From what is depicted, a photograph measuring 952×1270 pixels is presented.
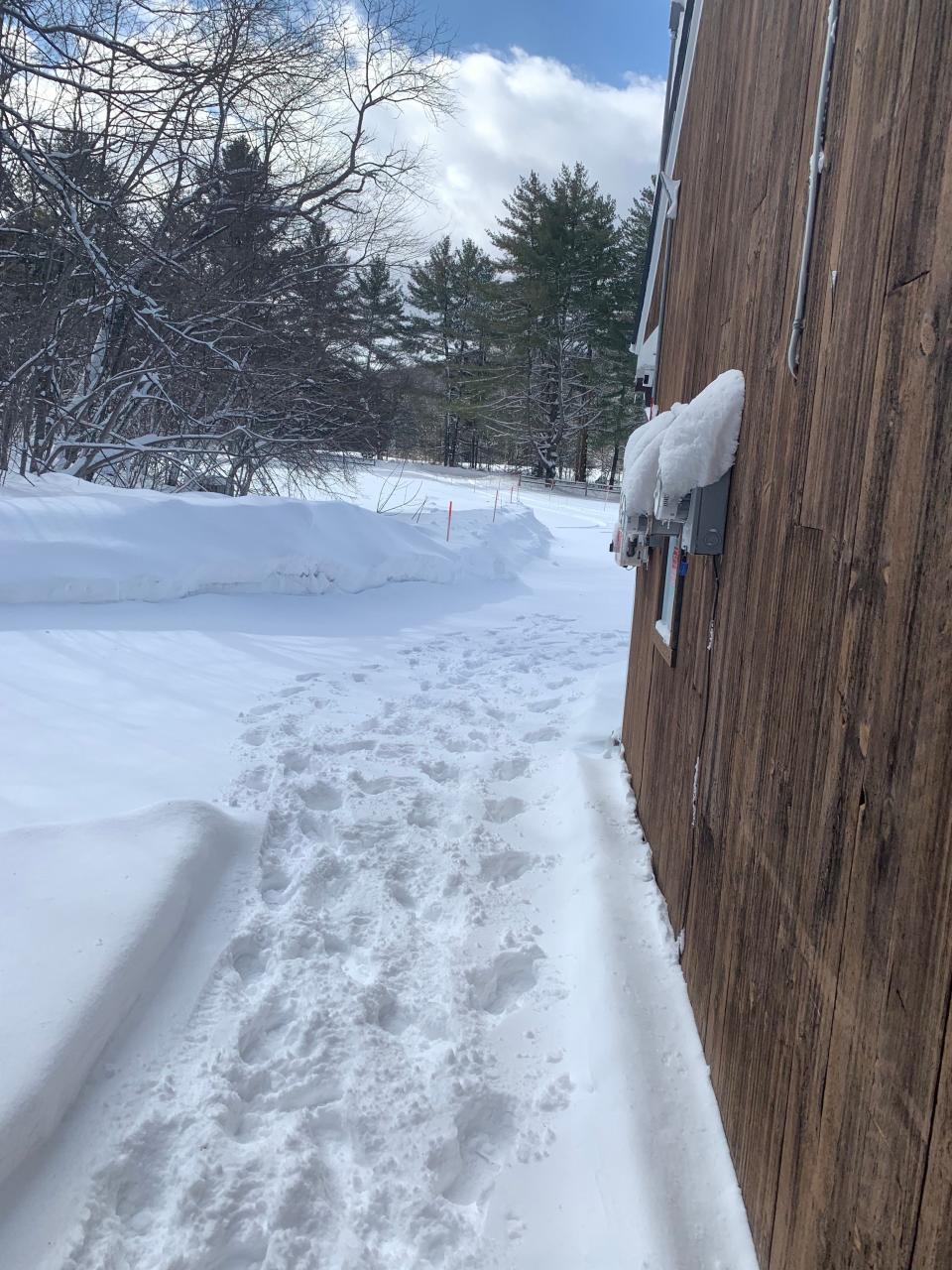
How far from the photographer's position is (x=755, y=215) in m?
2.51

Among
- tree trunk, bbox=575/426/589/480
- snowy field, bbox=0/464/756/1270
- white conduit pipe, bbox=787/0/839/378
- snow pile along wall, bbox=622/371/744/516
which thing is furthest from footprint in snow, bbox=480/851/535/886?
tree trunk, bbox=575/426/589/480

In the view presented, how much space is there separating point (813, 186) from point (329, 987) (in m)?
2.56

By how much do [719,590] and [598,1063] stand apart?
4.72 ft

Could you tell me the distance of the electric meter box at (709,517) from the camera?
265 centimetres

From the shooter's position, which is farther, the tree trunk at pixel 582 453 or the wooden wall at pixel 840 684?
the tree trunk at pixel 582 453

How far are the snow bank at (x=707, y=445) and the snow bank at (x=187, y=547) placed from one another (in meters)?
6.16

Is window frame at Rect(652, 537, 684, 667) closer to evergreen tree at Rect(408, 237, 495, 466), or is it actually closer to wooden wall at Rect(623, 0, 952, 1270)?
wooden wall at Rect(623, 0, 952, 1270)

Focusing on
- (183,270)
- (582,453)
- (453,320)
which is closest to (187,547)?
(183,270)

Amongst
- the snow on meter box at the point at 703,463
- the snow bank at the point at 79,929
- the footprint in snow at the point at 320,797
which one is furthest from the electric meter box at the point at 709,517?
the footprint in snow at the point at 320,797

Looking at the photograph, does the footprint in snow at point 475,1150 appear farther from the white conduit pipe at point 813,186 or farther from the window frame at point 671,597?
the white conduit pipe at point 813,186

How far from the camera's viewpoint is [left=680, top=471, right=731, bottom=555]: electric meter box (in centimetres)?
265

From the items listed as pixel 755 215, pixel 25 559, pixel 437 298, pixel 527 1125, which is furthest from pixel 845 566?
pixel 437 298

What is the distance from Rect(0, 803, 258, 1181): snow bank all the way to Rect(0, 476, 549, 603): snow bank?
14.9ft

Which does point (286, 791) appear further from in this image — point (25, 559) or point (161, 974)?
point (25, 559)
